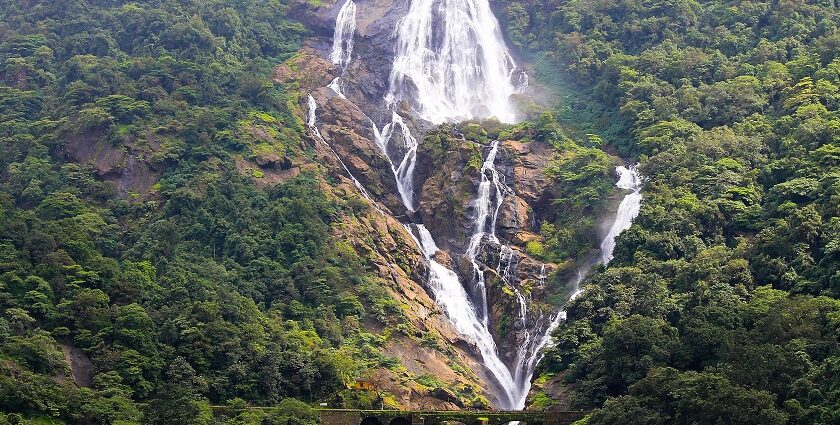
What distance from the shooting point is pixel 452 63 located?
86.3 m

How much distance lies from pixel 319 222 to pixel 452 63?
993 inches

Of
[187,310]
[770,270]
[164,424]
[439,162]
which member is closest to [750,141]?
[770,270]

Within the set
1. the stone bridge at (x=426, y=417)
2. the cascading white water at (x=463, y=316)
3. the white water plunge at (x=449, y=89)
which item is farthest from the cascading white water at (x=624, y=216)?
the stone bridge at (x=426, y=417)

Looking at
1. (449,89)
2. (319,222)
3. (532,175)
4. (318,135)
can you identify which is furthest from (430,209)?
(449,89)

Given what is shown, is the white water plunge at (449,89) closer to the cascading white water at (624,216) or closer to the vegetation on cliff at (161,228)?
the vegetation on cliff at (161,228)

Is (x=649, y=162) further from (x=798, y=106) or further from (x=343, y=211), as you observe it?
(x=343, y=211)

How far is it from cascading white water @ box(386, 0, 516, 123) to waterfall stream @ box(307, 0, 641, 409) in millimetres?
70

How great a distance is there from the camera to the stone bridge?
52.2 meters

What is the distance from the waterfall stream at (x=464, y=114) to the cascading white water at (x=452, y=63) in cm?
7

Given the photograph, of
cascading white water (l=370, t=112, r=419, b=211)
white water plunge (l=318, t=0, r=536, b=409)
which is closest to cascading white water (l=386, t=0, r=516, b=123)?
white water plunge (l=318, t=0, r=536, b=409)

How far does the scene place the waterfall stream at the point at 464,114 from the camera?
6203 centimetres

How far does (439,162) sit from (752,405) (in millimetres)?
32634

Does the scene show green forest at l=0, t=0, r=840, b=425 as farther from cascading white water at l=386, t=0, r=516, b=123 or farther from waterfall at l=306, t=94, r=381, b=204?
cascading white water at l=386, t=0, r=516, b=123

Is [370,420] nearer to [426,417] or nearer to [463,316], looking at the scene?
[426,417]
